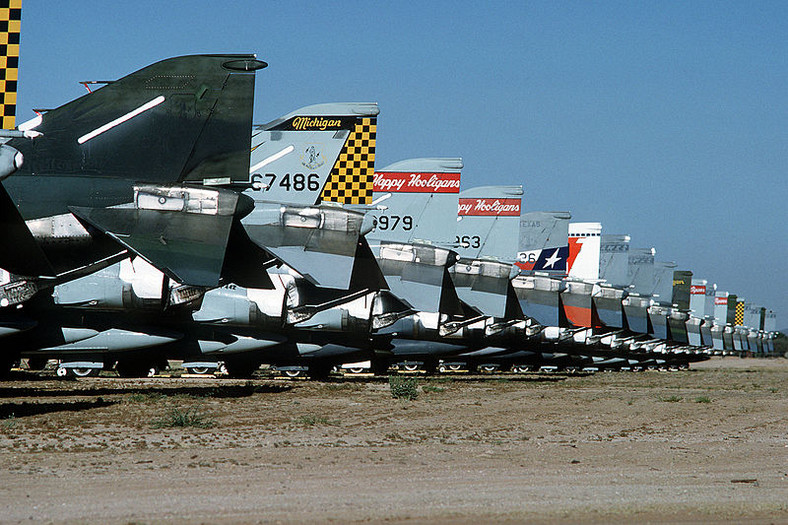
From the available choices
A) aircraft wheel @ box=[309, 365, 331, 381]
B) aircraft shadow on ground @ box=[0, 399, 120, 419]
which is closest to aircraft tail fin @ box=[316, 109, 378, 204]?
aircraft wheel @ box=[309, 365, 331, 381]

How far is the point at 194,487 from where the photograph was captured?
868cm

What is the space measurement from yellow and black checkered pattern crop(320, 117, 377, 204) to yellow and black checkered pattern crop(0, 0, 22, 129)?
9.46m

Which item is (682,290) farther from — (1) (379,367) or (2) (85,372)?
(2) (85,372)

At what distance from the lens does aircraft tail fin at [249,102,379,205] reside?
20547 mm

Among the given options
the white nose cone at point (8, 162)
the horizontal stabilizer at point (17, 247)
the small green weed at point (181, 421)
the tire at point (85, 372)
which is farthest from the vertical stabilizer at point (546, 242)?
the white nose cone at point (8, 162)

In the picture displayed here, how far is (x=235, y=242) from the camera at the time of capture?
54.3 feet

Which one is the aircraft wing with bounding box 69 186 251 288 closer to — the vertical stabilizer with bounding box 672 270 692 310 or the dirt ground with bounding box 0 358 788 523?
the dirt ground with bounding box 0 358 788 523

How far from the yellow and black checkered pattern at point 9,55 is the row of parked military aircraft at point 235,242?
0.14 m

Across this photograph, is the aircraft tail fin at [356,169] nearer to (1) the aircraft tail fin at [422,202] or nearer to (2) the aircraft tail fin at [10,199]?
(1) the aircraft tail fin at [422,202]

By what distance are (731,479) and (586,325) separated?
29839 mm

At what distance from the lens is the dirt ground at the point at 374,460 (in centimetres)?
781

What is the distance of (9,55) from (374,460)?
9.94m

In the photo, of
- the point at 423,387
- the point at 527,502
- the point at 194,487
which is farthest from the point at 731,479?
the point at 423,387

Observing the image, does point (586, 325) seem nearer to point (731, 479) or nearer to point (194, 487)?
point (731, 479)
